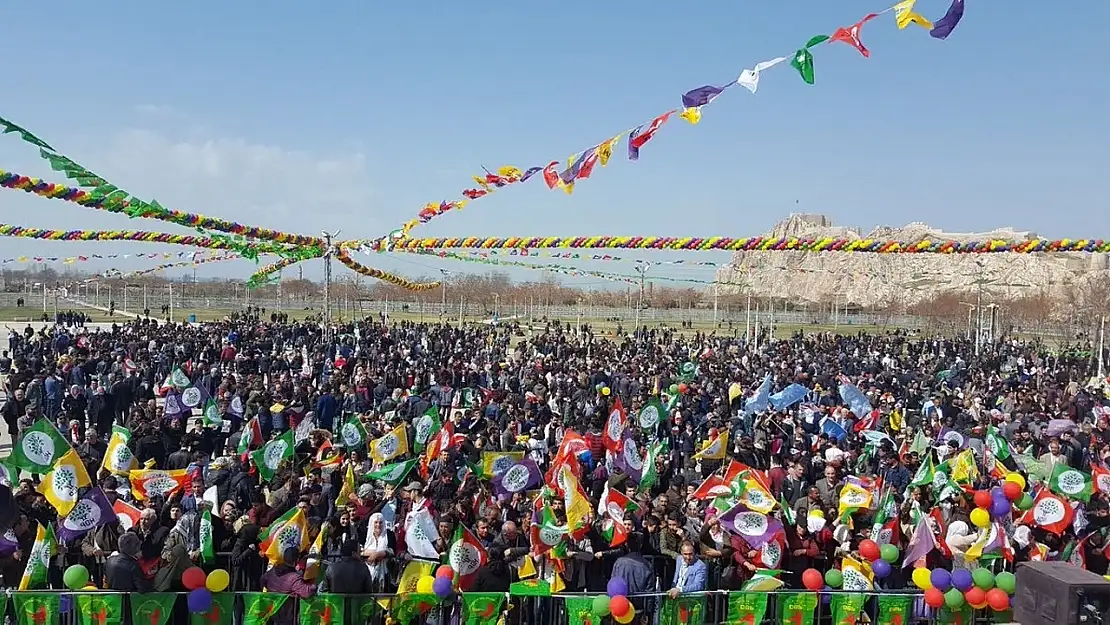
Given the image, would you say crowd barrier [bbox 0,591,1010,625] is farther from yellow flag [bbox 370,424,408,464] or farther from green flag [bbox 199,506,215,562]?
yellow flag [bbox 370,424,408,464]

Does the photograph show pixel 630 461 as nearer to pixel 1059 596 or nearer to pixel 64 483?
pixel 1059 596

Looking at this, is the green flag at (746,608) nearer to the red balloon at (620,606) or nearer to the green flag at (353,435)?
the red balloon at (620,606)

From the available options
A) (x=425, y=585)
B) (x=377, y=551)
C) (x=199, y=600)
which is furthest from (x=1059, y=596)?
(x=199, y=600)

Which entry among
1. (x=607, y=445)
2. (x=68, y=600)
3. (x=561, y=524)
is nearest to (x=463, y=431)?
(x=607, y=445)

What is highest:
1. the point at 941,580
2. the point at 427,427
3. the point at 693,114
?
the point at 693,114

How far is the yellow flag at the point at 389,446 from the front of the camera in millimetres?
12102

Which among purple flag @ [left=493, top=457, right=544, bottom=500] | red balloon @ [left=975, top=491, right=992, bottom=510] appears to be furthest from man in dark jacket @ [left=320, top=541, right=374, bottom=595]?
red balloon @ [left=975, top=491, right=992, bottom=510]

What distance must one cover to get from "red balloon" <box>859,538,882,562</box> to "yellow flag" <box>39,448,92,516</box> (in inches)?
306

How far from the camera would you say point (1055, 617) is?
596 cm

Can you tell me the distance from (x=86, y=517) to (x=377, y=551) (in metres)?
2.75

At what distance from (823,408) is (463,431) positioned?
25.4 ft

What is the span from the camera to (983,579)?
7.79 meters

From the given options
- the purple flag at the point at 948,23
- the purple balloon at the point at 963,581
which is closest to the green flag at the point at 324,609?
the purple balloon at the point at 963,581

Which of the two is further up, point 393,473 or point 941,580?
point 393,473
